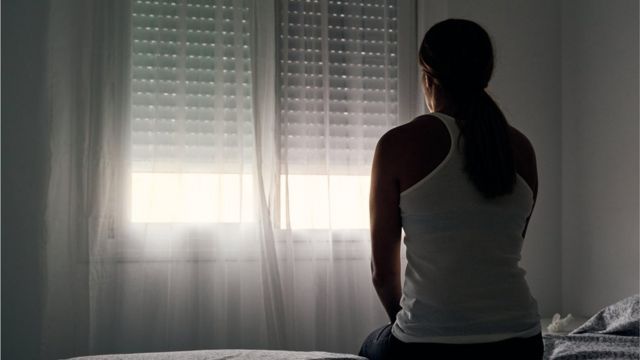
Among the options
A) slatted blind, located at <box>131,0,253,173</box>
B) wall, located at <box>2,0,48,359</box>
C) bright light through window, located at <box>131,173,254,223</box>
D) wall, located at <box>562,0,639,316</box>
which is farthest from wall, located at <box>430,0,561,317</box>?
wall, located at <box>2,0,48,359</box>

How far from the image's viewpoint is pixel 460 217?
0.94 m

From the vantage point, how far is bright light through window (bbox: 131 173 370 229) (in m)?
2.17

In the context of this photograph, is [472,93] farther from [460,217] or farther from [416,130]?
[460,217]

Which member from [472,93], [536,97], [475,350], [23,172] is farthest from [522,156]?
[23,172]

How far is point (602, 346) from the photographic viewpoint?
1.51 m

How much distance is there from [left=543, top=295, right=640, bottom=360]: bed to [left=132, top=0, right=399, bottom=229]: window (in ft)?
3.05

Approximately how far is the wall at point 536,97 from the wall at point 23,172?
1.81 meters

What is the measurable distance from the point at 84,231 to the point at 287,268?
2.57 feet

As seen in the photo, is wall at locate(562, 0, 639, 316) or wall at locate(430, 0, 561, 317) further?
wall at locate(430, 0, 561, 317)

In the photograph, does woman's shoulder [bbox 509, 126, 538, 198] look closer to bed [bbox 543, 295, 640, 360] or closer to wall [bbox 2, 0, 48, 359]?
bed [bbox 543, 295, 640, 360]

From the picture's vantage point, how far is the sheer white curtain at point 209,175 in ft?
6.97

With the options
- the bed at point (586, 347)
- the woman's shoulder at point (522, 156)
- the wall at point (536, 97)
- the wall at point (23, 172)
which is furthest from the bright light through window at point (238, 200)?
the woman's shoulder at point (522, 156)

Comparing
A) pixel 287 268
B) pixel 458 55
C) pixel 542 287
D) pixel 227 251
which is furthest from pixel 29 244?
pixel 542 287

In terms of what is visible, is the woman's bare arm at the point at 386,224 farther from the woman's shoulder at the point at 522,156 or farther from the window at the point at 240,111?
the window at the point at 240,111
